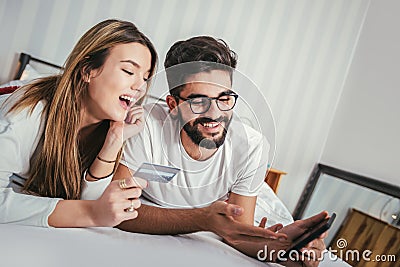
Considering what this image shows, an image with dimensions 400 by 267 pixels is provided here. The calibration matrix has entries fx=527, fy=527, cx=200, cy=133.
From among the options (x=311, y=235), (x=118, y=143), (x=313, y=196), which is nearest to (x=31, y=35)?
(x=118, y=143)

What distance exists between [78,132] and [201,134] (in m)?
Answer: 0.28

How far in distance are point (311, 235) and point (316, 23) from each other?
183 cm

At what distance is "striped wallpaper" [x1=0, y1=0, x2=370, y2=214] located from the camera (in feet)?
6.03

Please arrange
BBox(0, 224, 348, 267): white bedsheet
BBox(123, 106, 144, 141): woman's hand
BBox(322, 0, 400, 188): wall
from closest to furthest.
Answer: BBox(0, 224, 348, 267): white bedsheet
BBox(123, 106, 144, 141): woman's hand
BBox(322, 0, 400, 188): wall

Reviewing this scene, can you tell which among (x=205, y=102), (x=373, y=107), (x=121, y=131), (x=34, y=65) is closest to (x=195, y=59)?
(x=205, y=102)

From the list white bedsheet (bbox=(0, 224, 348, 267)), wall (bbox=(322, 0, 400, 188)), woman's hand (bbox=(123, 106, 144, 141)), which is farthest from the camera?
wall (bbox=(322, 0, 400, 188))

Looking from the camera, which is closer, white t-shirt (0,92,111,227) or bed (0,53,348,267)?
bed (0,53,348,267)

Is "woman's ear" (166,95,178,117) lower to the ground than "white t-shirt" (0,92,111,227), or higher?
higher

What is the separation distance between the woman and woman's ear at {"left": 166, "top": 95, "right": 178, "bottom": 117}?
0.20 ft

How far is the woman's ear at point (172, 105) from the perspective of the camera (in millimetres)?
814

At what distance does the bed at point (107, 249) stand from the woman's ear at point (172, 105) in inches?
9.1

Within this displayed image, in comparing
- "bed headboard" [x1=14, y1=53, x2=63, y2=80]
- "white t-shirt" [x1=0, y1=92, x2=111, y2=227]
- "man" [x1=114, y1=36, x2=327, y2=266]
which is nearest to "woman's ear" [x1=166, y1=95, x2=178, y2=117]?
"man" [x1=114, y1=36, x2=327, y2=266]

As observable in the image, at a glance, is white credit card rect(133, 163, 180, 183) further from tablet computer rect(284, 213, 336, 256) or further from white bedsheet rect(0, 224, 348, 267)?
tablet computer rect(284, 213, 336, 256)

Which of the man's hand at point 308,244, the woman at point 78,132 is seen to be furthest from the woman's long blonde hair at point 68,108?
the man's hand at point 308,244
